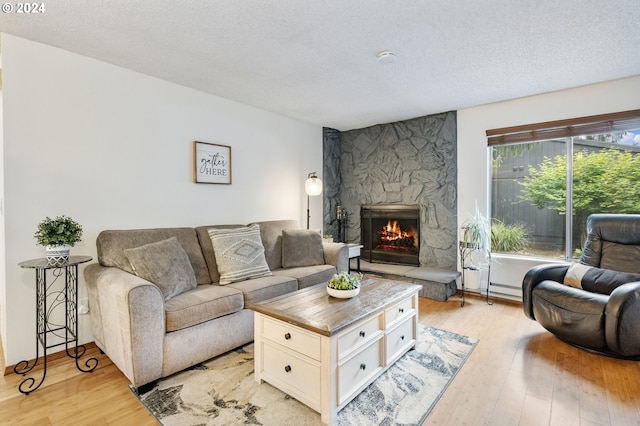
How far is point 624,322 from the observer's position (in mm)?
2178

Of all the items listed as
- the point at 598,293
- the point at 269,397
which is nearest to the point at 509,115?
the point at 598,293

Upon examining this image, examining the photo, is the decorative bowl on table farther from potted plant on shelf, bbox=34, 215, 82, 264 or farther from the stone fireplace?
the stone fireplace

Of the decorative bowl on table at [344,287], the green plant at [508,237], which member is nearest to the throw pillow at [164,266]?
the decorative bowl on table at [344,287]

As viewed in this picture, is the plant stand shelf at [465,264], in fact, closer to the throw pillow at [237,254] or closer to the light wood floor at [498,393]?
the light wood floor at [498,393]

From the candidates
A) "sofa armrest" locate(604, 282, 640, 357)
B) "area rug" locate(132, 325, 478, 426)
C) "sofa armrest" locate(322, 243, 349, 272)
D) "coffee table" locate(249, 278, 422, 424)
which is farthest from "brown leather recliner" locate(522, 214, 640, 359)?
"sofa armrest" locate(322, 243, 349, 272)

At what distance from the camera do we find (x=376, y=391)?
77.4 inches

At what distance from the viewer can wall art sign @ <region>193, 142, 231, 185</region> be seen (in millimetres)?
3352

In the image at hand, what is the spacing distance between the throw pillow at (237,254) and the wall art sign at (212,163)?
0.66 metres

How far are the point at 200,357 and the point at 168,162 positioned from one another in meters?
1.90

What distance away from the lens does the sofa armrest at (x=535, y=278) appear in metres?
2.80

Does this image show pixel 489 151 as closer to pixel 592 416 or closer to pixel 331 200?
pixel 331 200

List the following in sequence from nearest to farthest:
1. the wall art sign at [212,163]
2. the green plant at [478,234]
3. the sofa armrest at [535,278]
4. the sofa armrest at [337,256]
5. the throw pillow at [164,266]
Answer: the throw pillow at [164,266]
the sofa armrest at [535,278]
the wall art sign at [212,163]
the sofa armrest at [337,256]
the green plant at [478,234]

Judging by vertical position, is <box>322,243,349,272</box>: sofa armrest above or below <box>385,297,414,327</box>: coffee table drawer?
above

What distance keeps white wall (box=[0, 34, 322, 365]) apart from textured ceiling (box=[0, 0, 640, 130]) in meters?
0.20
